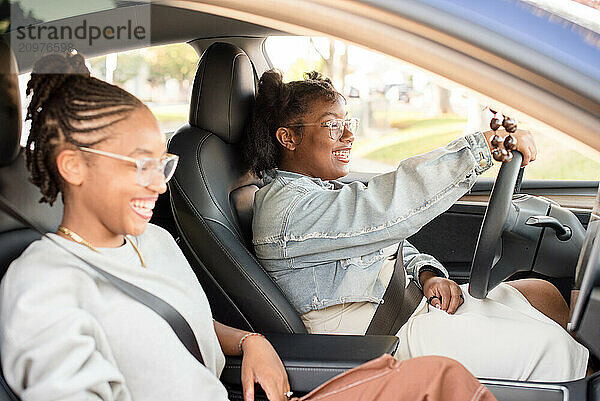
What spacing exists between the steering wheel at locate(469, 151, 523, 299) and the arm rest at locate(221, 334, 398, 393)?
0.32 meters

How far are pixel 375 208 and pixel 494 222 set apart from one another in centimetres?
26

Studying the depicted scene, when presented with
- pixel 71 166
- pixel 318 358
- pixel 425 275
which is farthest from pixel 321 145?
pixel 71 166

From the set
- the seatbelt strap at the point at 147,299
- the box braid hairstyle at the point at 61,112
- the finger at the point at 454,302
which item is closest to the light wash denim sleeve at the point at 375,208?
the finger at the point at 454,302

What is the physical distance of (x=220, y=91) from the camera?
6.22 feet

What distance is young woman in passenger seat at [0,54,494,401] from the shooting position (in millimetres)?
1009

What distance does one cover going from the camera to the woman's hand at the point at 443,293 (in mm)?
1853

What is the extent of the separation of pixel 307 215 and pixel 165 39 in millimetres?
530

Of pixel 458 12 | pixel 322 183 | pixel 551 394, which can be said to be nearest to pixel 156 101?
pixel 458 12

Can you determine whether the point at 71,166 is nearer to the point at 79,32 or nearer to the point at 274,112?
the point at 79,32

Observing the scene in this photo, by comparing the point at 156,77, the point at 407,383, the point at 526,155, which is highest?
the point at 156,77

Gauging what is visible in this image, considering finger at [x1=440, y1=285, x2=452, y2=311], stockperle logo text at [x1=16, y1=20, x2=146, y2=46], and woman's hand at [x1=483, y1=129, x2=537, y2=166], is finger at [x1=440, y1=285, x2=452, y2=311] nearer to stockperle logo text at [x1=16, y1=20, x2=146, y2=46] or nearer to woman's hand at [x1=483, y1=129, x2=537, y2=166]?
woman's hand at [x1=483, y1=129, x2=537, y2=166]

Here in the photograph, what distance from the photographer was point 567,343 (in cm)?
158

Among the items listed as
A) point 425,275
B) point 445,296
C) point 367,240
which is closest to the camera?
point 367,240

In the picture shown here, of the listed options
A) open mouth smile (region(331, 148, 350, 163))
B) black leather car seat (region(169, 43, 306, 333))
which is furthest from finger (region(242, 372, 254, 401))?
open mouth smile (region(331, 148, 350, 163))
